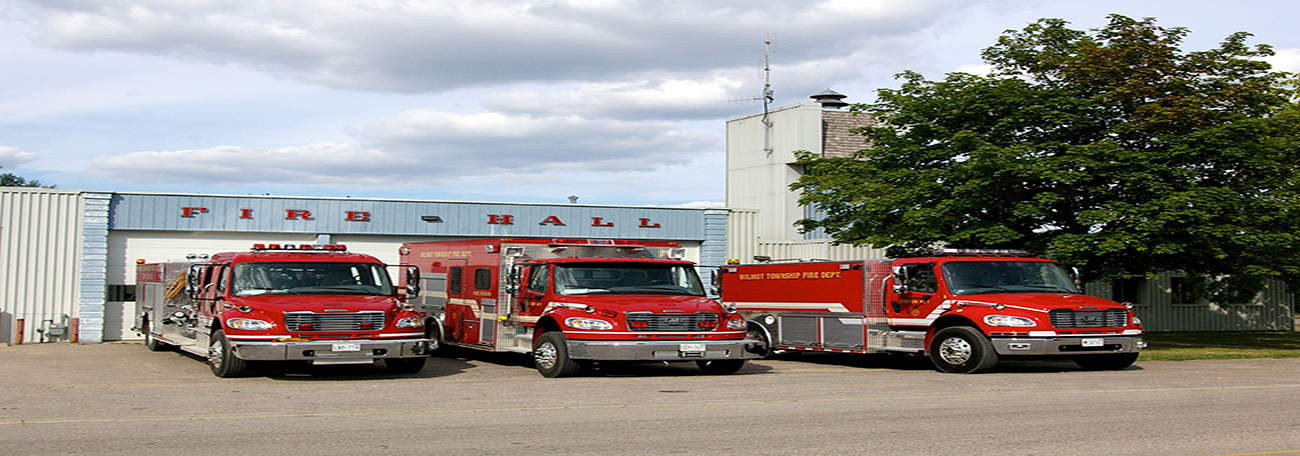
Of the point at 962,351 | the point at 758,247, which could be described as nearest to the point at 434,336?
the point at 962,351

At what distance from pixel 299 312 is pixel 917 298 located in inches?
370

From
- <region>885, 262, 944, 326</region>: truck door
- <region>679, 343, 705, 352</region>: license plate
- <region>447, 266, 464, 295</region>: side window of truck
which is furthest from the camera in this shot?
<region>447, 266, 464, 295</region>: side window of truck

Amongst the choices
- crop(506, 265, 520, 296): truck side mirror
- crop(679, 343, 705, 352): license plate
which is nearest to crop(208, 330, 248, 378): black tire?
crop(506, 265, 520, 296): truck side mirror

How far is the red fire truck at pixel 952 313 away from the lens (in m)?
16.8

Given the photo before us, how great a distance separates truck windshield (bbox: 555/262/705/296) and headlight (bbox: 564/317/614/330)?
2.71 feet

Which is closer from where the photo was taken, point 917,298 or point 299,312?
point 299,312

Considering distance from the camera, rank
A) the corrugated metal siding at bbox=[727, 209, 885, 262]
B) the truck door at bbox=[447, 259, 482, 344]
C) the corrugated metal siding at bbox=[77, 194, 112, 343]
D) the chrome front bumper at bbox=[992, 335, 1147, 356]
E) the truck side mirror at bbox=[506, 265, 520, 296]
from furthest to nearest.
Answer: the corrugated metal siding at bbox=[727, 209, 885, 262] < the corrugated metal siding at bbox=[77, 194, 112, 343] < the truck door at bbox=[447, 259, 482, 344] < the truck side mirror at bbox=[506, 265, 520, 296] < the chrome front bumper at bbox=[992, 335, 1147, 356]

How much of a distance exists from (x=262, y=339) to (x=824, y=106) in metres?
26.8

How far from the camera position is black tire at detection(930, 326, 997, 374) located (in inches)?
660

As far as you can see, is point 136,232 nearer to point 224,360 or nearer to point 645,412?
point 224,360

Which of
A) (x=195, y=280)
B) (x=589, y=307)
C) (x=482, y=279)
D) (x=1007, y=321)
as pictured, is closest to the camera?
(x=589, y=307)

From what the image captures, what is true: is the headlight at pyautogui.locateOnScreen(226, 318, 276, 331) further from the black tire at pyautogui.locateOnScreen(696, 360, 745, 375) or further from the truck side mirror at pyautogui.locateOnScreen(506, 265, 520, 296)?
the black tire at pyautogui.locateOnScreen(696, 360, 745, 375)

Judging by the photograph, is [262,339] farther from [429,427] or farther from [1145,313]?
[1145,313]

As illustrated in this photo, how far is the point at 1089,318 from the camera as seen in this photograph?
17062mm
